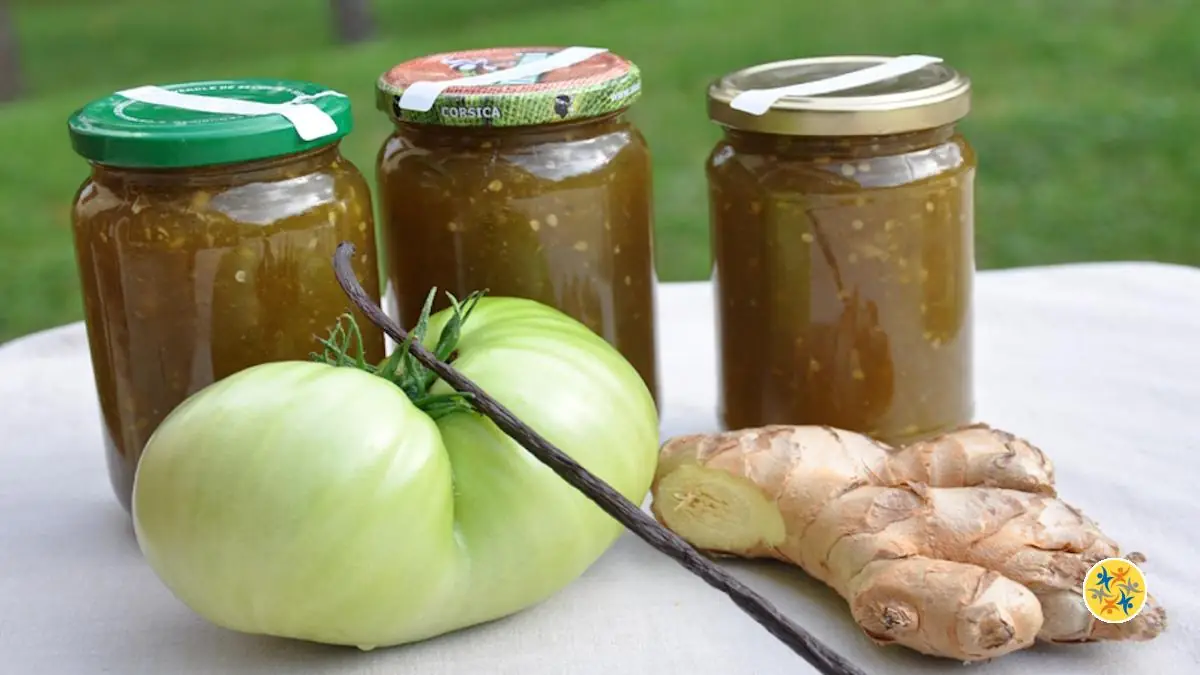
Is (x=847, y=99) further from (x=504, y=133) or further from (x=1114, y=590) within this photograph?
(x=1114, y=590)

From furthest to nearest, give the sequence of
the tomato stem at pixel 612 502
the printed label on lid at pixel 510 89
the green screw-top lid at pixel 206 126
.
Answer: the printed label on lid at pixel 510 89, the green screw-top lid at pixel 206 126, the tomato stem at pixel 612 502

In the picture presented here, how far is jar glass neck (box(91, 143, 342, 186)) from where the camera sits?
120 cm

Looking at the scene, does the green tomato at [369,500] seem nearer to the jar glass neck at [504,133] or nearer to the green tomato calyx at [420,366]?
the green tomato calyx at [420,366]

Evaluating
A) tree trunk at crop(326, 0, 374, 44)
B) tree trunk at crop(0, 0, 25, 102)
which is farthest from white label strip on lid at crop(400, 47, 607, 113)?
tree trunk at crop(0, 0, 25, 102)

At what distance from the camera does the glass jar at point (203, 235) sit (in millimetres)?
1188

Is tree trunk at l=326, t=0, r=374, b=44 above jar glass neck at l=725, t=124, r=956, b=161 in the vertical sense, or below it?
below

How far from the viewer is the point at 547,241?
1.34m

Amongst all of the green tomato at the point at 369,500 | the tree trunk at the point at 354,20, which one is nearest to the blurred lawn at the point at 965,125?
the tree trunk at the point at 354,20

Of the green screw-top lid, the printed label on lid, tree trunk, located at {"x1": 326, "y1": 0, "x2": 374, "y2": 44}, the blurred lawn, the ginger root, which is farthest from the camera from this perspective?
tree trunk, located at {"x1": 326, "y1": 0, "x2": 374, "y2": 44}

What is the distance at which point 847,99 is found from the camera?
1288mm

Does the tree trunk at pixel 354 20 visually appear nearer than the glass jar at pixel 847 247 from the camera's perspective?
No

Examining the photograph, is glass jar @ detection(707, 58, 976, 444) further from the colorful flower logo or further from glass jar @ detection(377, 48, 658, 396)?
the colorful flower logo

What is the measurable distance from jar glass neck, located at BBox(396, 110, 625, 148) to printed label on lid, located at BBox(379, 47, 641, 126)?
0.02 m

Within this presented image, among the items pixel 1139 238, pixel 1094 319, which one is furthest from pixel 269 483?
pixel 1139 238
